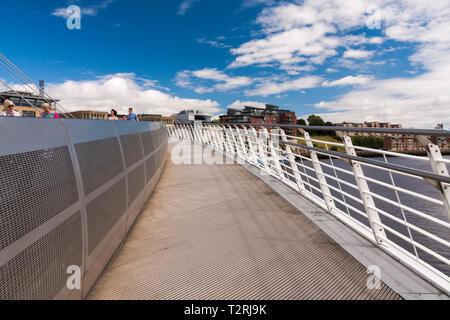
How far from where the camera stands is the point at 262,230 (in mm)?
3492

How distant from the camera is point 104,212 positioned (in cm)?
251

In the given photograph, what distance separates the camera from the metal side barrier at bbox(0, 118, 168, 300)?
132 cm

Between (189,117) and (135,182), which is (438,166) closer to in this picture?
(135,182)

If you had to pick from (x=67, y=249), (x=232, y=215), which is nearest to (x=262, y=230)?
(x=232, y=215)

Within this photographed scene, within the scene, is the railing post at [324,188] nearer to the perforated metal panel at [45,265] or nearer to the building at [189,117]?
the perforated metal panel at [45,265]

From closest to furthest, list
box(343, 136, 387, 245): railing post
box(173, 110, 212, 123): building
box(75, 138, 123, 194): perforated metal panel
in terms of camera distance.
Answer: box(75, 138, 123, 194): perforated metal panel → box(343, 136, 387, 245): railing post → box(173, 110, 212, 123): building

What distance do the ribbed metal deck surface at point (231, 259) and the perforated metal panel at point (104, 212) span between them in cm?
37

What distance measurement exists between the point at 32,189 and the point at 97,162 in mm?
969

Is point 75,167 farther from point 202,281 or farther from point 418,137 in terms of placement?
point 418,137

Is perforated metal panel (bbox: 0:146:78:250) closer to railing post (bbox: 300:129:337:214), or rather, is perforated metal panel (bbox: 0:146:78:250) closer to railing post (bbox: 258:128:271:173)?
railing post (bbox: 300:129:337:214)

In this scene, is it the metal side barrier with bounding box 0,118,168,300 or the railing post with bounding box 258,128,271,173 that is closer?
the metal side barrier with bounding box 0,118,168,300

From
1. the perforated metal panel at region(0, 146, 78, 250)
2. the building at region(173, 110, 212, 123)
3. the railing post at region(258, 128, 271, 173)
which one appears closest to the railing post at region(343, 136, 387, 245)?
the perforated metal panel at region(0, 146, 78, 250)

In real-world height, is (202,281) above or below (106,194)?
below
